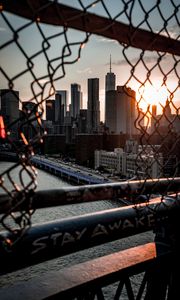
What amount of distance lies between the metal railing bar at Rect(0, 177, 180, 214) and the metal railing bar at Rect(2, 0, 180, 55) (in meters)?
0.50

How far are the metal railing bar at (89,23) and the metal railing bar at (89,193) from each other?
0.50 metres

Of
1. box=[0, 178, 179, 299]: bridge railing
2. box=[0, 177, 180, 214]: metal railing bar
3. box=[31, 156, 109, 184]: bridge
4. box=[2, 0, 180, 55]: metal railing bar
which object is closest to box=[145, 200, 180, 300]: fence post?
box=[0, 178, 179, 299]: bridge railing

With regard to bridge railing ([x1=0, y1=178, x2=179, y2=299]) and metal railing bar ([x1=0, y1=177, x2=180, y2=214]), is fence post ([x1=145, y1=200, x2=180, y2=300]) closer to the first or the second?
bridge railing ([x1=0, y1=178, x2=179, y2=299])

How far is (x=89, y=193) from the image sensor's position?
109 centimetres

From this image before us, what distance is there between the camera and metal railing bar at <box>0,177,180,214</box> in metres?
0.85

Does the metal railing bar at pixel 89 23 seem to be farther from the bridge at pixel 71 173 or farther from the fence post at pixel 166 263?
the bridge at pixel 71 173

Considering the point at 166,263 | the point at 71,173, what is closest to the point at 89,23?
the point at 166,263

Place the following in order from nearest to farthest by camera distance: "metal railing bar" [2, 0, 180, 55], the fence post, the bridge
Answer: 1. "metal railing bar" [2, 0, 180, 55]
2. the fence post
3. the bridge

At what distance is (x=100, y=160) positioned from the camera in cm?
5947

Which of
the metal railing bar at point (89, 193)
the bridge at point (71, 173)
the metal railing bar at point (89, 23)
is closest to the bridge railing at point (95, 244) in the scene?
the metal railing bar at point (89, 193)

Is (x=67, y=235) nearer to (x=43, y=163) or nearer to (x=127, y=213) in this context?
(x=127, y=213)

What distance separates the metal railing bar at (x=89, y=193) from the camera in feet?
2.78

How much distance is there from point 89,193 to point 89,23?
575mm

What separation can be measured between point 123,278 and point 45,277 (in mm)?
335
